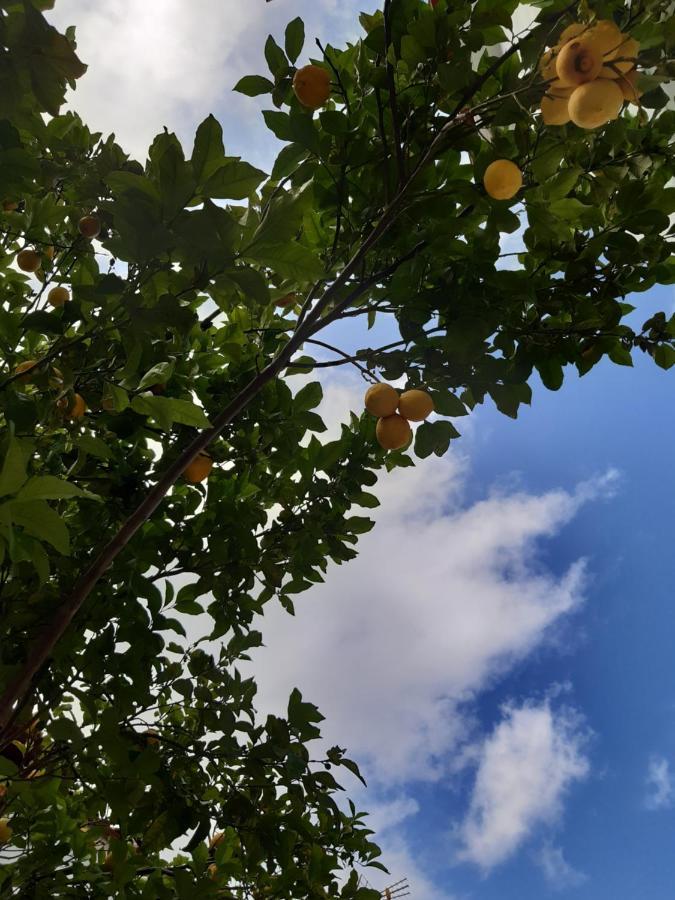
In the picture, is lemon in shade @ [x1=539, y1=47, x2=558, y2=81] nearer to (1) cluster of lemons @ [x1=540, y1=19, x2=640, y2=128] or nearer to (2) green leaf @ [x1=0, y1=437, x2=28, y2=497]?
(1) cluster of lemons @ [x1=540, y1=19, x2=640, y2=128]

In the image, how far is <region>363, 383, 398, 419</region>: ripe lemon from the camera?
1.75 metres

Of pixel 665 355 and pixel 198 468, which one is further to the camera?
pixel 198 468

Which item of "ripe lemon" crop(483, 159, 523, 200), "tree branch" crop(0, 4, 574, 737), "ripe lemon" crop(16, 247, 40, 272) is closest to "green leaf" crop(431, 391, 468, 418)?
"tree branch" crop(0, 4, 574, 737)

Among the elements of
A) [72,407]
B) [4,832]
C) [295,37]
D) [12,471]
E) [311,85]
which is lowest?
[4,832]

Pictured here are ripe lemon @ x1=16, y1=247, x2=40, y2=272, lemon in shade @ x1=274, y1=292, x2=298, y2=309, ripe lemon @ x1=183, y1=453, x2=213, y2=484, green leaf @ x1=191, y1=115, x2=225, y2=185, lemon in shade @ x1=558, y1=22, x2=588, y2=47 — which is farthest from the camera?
ripe lemon @ x1=16, y1=247, x2=40, y2=272

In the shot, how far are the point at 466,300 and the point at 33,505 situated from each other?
116 centimetres

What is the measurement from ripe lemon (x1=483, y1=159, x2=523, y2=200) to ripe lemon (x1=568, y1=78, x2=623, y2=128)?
0.64ft

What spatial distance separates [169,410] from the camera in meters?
1.30

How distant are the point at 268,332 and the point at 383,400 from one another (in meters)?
0.54

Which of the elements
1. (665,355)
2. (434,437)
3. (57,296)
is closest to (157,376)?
(434,437)

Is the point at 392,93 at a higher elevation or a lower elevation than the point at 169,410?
higher

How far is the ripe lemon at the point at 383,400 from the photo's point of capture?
175cm

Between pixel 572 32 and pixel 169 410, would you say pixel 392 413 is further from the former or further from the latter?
pixel 572 32

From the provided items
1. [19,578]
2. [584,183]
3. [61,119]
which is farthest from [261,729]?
[61,119]
